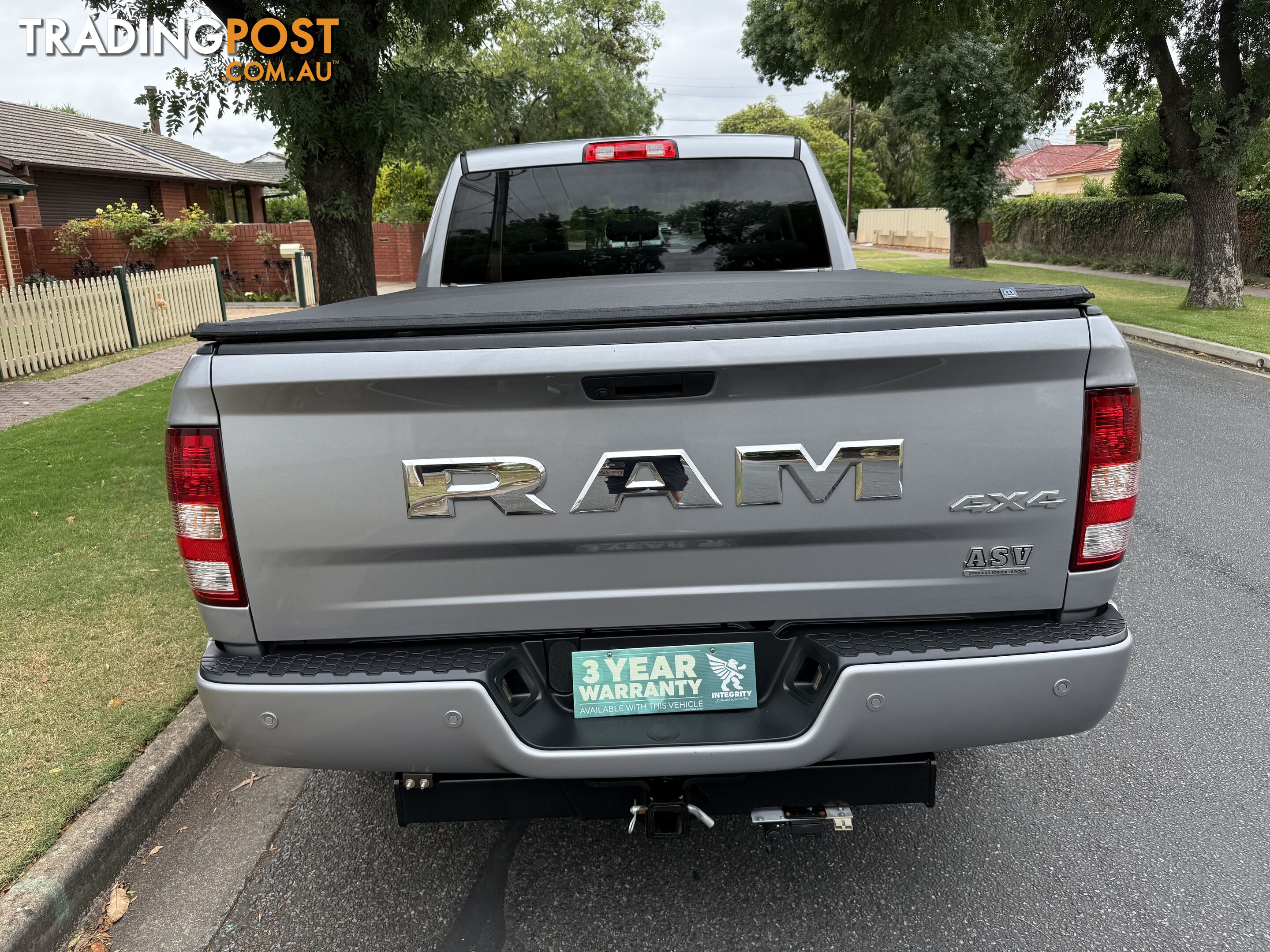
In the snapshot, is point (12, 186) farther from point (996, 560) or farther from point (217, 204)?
point (217, 204)

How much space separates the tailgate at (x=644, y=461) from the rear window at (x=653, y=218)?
7.03 ft

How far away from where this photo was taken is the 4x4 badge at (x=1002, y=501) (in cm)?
212

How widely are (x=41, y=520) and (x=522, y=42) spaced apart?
31.1 m

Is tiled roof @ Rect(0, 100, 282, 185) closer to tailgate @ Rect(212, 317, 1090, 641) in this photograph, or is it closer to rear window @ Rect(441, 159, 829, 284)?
rear window @ Rect(441, 159, 829, 284)

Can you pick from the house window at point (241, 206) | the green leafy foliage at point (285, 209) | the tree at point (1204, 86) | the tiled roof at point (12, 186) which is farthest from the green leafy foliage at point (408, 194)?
the tree at point (1204, 86)

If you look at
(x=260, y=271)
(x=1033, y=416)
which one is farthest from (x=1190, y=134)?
(x=260, y=271)

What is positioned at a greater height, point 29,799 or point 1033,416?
point 1033,416

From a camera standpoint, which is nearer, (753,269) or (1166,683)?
(1166,683)

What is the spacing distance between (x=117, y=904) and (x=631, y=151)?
3.32 metres

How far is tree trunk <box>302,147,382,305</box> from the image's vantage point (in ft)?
26.0

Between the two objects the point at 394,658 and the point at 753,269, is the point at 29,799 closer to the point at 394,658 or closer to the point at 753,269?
the point at 394,658

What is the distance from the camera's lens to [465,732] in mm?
2115

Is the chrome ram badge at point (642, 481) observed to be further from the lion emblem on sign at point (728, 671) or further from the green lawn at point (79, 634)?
the green lawn at point (79, 634)

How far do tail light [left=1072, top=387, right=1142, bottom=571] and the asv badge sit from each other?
12cm
